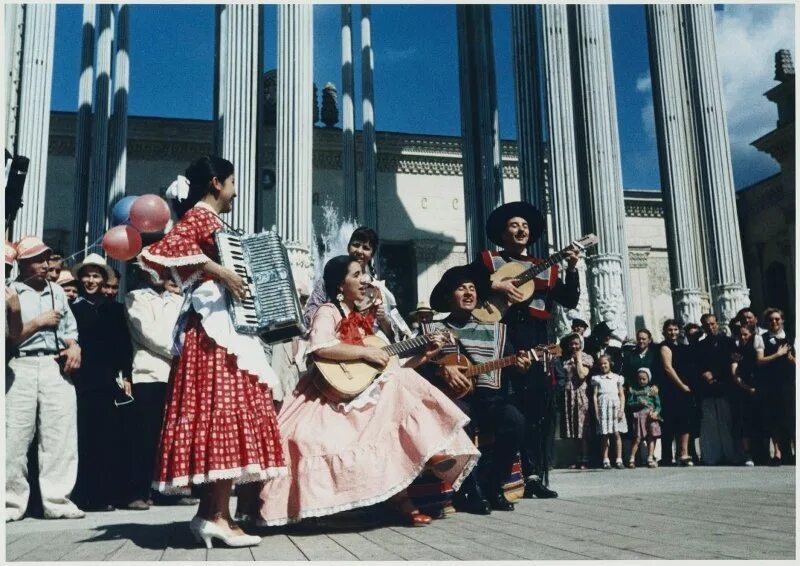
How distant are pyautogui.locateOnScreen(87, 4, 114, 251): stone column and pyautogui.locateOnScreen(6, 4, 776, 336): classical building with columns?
0.14 ft

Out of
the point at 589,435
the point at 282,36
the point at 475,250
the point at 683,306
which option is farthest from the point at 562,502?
the point at 475,250

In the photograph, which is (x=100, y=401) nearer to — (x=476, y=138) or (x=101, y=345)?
(x=101, y=345)

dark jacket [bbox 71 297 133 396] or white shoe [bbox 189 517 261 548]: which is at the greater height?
dark jacket [bbox 71 297 133 396]

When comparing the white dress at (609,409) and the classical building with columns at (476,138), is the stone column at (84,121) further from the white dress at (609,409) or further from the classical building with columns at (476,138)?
the white dress at (609,409)

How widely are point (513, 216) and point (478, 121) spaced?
18267 mm

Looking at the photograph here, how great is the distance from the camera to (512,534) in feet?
12.6

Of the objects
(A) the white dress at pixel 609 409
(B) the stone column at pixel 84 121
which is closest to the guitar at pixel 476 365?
(A) the white dress at pixel 609 409

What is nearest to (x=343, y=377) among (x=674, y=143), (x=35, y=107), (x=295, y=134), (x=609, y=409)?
(x=609, y=409)

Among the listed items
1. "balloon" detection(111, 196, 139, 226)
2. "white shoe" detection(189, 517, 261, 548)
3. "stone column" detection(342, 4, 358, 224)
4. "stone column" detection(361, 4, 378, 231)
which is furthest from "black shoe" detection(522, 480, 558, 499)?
"stone column" detection(342, 4, 358, 224)

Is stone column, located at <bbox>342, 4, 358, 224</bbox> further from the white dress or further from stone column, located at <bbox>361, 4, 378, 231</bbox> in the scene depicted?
the white dress

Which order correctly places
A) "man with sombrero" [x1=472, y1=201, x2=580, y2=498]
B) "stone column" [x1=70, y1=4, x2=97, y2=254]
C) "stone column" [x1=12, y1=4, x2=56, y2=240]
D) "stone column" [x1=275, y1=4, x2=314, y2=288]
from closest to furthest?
"man with sombrero" [x1=472, y1=201, x2=580, y2=498]
"stone column" [x1=12, y1=4, x2=56, y2=240]
"stone column" [x1=275, y1=4, x2=314, y2=288]
"stone column" [x1=70, y1=4, x2=97, y2=254]

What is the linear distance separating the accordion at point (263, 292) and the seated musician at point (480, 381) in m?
1.55

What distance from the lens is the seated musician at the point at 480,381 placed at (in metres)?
5.07

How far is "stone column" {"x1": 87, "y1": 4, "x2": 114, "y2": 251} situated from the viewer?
19906mm
